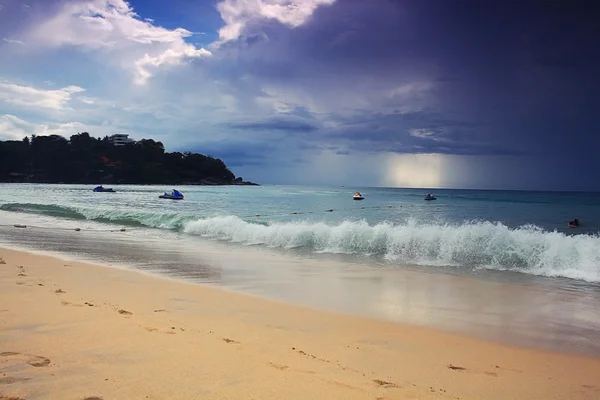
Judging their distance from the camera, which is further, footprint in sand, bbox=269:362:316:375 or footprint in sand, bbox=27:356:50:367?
footprint in sand, bbox=269:362:316:375

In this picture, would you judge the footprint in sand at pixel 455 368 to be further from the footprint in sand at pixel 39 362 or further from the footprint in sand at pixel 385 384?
the footprint in sand at pixel 39 362

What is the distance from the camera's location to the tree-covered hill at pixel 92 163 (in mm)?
141750

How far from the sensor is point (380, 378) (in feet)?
13.6

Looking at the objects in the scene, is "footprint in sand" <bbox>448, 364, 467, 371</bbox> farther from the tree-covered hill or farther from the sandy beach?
the tree-covered hill

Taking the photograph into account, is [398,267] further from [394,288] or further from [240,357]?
[240,357]

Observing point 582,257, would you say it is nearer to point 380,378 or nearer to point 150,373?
point 380,378

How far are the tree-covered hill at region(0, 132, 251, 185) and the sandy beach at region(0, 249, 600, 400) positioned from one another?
15567 cm

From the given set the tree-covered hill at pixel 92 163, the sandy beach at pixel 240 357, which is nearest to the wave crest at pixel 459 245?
the sandy beach at pixel 240 357

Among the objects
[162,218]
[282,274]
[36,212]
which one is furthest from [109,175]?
[282,274]

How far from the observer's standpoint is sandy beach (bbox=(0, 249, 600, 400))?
3.59 meters

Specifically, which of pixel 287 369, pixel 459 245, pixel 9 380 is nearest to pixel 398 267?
pixel 459 245

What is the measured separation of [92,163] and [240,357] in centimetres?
16190

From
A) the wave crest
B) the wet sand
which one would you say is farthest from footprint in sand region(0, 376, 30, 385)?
the wave crest

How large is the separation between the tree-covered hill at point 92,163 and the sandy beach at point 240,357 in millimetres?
155667
